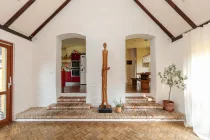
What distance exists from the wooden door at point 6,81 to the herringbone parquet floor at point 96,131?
0.35 metres

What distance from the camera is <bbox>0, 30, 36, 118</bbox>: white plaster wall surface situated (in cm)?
371

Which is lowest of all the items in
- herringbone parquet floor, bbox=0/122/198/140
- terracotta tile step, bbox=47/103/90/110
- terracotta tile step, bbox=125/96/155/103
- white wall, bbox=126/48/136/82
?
herringbone parquet floor, bbox=0/122/198/140

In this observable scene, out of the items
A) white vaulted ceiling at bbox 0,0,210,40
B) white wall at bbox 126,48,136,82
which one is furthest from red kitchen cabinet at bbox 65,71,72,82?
white wall at bbox 126,48,136,82

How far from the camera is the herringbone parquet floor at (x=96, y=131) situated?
2.75 metres

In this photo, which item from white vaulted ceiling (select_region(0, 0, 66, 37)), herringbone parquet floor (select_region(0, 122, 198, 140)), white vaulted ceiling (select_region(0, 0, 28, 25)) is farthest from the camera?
white vaulted ceiling (select_region(0, 0, 66, 37))

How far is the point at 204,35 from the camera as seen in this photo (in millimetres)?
2828

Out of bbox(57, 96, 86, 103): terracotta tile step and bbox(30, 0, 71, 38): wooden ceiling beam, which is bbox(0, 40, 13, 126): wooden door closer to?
bbox(30, 0, 71, 38): wooden ceiling beam

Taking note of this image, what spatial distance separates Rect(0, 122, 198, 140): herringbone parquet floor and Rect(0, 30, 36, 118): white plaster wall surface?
0.74m

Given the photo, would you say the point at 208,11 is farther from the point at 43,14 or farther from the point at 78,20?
the point at 43,14

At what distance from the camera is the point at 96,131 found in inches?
118

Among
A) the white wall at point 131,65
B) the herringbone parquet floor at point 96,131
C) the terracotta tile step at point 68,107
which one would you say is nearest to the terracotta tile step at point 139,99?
the herringbone parquet floor at point 96,131

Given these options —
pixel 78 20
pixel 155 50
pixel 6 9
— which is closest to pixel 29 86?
pixel 6 9

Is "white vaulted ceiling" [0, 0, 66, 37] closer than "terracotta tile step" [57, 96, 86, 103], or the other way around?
"white vaulted ceiling" [0, 0, 66, 37]

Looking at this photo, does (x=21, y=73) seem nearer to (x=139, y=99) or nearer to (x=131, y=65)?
(x=139, y=99)
